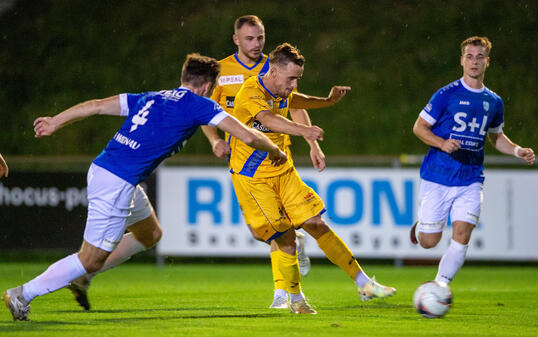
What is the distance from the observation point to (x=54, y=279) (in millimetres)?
5906

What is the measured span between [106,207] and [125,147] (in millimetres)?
→ 437

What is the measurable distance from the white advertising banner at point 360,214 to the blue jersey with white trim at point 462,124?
14.9 ft

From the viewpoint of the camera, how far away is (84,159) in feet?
42.4

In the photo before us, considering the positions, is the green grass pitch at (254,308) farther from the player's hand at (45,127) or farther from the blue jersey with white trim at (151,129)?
the player's hand at (45,127)

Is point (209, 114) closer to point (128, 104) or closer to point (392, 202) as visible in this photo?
point (128, 104)

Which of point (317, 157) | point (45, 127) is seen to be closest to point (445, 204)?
point (317, 157)

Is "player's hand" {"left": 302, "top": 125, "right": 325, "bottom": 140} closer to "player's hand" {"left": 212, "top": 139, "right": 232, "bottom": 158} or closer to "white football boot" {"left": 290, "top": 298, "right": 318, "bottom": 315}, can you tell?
"player's hand" {"left": 212, "top": 139, "right": 232, "bottom": 158}

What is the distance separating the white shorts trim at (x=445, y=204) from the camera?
284 inches

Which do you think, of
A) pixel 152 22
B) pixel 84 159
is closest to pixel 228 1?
pixel 152 22

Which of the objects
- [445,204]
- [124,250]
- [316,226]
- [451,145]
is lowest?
[124,250]

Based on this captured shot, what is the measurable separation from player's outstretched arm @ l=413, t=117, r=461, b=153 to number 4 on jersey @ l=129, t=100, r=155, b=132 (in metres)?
2.36

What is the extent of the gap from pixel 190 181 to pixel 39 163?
2280 mm

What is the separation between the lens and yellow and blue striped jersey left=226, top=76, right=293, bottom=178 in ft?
22.2

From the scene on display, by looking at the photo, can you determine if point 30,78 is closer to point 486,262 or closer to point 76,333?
point 486,262
